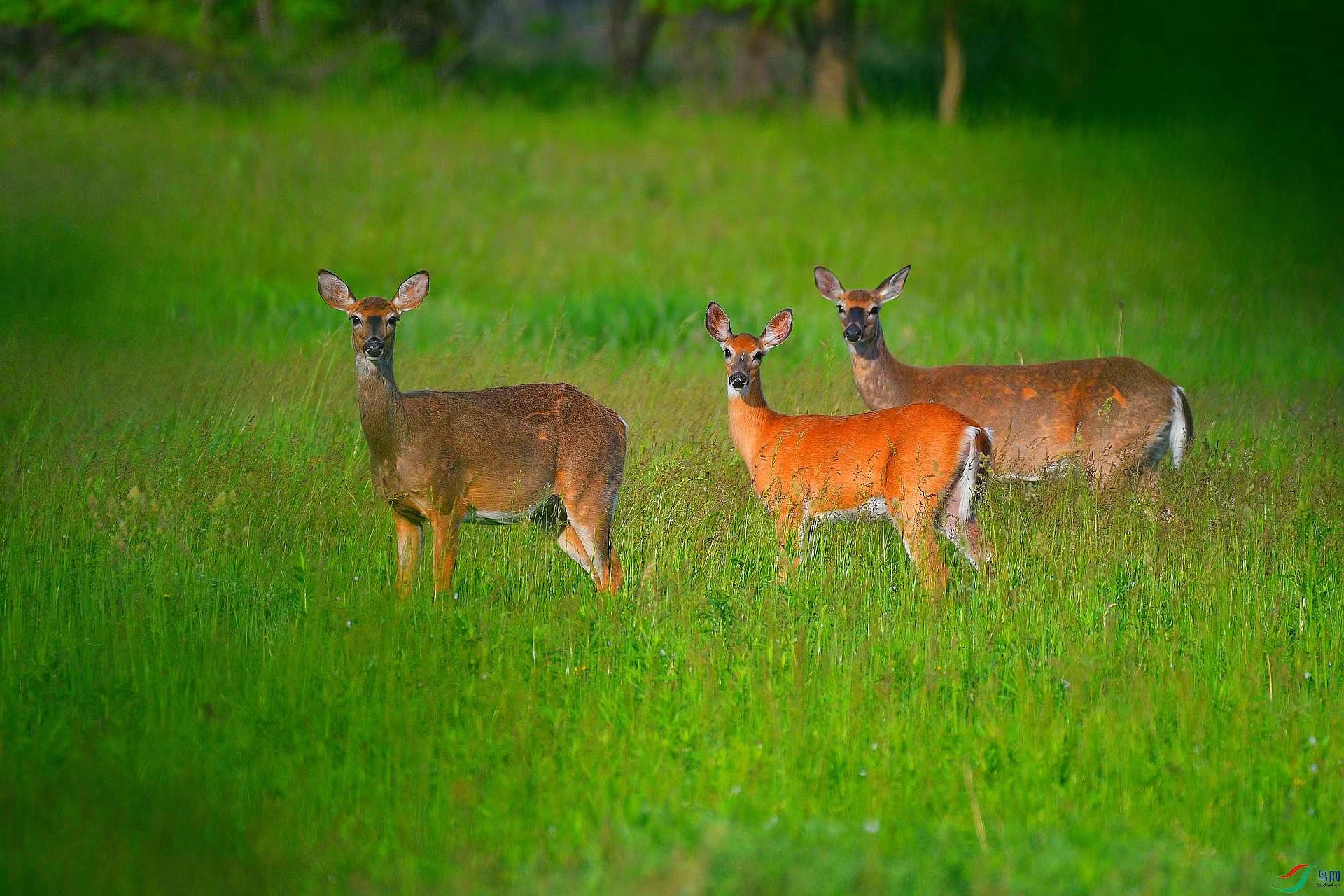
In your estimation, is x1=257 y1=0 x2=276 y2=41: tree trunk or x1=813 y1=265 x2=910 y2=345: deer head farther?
x1=257 y1=0 x2=276 y2=41: tree trunk

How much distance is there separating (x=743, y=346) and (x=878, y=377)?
4.62 feet

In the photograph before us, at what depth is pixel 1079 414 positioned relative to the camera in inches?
337

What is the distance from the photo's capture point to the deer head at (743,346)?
779cm

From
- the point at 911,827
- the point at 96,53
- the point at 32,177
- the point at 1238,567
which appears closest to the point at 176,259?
the point at 32,177

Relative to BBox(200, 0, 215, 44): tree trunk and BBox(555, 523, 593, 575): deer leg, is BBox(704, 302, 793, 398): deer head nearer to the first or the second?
BBox(555, 523, 593, 575): deer leg

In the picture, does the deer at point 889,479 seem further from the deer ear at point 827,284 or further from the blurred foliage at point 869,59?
the blurred foliage at point 869,59

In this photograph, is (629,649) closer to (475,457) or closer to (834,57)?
(475,457)

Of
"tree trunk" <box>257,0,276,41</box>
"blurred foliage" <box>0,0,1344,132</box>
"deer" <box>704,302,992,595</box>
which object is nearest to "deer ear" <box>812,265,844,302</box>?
"deer" <box>704,302,992,595</box>

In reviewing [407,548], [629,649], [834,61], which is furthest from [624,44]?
[629,649]

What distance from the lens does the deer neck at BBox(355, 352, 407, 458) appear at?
665cm

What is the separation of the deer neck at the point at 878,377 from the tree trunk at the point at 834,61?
14209mm

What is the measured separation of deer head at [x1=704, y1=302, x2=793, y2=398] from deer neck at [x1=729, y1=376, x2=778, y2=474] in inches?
1.2

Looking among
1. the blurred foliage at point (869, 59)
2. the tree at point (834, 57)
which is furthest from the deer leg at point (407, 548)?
the tree at point (834, 57)

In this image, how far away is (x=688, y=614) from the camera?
19.6 feet
